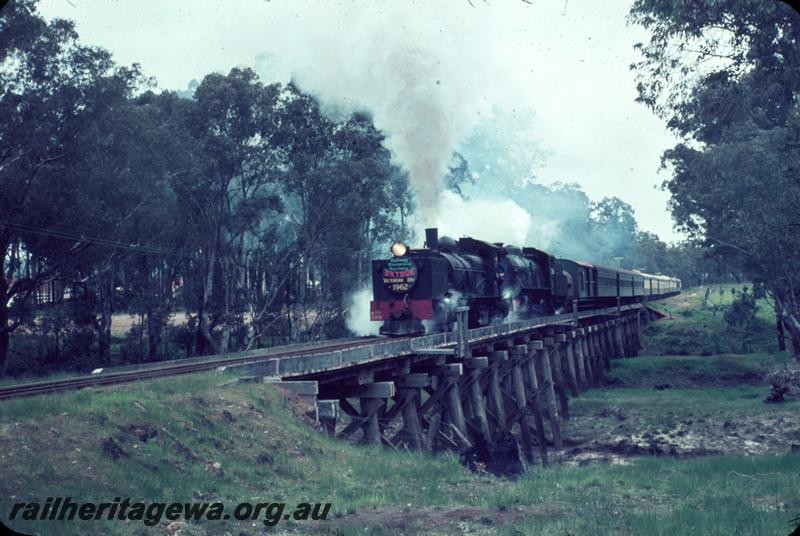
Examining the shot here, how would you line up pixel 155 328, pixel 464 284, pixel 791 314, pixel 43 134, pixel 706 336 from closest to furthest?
pixel 464 284 < pixel 43 134 < pixel 791 314 < pixel 155 328 < pixel 706 336

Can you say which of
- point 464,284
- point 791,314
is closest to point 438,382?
point 464,284

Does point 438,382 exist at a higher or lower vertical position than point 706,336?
higher

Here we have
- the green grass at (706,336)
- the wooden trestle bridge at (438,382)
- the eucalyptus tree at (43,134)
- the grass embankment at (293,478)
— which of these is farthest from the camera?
the green grass at (706,336)

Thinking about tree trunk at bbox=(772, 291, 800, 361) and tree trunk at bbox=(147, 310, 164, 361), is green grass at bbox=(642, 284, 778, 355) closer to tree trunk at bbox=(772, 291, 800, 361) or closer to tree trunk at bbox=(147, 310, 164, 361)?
tree trunk at bbox=(772, 291, 800, 361)

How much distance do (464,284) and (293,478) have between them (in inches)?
→ 527

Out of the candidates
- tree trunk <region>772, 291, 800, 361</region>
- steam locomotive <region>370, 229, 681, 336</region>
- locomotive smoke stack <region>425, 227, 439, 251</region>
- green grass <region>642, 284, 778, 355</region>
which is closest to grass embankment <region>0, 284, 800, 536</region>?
steam locomotive <region>370, 229, 681, 336</region>

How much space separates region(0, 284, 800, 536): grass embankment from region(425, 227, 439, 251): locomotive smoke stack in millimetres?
9388

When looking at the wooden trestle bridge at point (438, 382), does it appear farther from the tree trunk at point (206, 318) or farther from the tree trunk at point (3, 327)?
the tree trunk at point (3, 327)

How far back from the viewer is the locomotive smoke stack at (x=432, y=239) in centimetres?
2451

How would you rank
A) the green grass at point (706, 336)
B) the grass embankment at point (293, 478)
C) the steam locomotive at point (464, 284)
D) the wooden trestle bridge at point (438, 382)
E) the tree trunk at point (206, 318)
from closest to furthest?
the grass embankment at point (293, 478), the wooden trestle bridge at point (438, 382), the steam locomotive at point (464, 284), the tree trunk at point (206, 318), the green grass at point (706, 336)

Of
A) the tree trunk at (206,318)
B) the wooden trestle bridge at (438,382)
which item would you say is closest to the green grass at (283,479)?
the wooden trestle bridge at (438,382)

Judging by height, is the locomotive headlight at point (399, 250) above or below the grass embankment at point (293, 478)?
above

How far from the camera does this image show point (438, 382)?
2061cm

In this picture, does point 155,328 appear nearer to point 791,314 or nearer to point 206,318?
point 206,318
